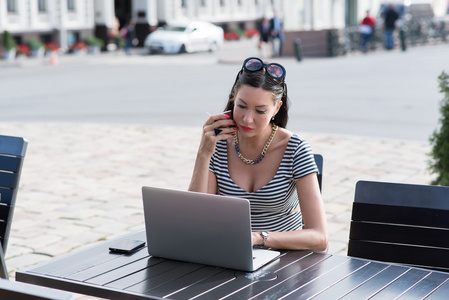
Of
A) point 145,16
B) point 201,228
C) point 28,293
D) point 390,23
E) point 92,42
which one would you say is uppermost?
point 145,16

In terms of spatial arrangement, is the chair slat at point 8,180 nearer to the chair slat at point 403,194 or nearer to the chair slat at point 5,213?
the chair slat at point 5,213

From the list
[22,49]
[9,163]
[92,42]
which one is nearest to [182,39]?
[92,42]

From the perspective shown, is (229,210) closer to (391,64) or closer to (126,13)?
(391,64)

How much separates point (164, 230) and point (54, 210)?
14.8 ft

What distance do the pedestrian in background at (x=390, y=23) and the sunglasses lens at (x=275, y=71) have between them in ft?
94.3

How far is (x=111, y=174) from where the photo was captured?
357 inches

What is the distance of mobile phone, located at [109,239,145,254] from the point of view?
3357 millimetres

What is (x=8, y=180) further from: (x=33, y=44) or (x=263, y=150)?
(x=33, y=44)

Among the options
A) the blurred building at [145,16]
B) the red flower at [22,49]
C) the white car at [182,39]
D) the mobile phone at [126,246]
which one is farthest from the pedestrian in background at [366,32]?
the mobile phone at [126,246]

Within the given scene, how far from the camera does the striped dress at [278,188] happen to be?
3.76m

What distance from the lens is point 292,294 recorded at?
284 centimetres

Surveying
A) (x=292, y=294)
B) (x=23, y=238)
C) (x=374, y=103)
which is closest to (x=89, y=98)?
(x=374, y=103)

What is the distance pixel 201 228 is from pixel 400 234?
1.10 meters

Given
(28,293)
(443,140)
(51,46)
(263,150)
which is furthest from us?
(51,46)
